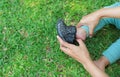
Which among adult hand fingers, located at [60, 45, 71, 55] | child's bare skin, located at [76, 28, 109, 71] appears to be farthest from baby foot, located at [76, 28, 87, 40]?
adult hand fingers, located at [60, 45, 71, 55]

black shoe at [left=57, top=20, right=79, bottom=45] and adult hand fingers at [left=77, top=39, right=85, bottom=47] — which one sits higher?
black shoe at [left=57, top=20, right=79, bottom=45]

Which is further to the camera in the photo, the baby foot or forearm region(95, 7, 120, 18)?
the baby foot

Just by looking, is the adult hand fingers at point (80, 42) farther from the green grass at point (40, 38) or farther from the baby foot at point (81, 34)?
the green grass at point (40, 38)

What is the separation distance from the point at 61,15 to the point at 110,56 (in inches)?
24.5

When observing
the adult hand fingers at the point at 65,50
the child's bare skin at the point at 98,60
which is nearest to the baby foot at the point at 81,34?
the child's bare skin at the point at 98,60

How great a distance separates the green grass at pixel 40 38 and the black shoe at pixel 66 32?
0.82 feet

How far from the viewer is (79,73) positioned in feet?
9.00

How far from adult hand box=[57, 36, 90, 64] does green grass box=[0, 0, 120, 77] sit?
179mm

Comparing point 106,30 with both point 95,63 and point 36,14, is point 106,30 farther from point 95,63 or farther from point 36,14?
point 36,14

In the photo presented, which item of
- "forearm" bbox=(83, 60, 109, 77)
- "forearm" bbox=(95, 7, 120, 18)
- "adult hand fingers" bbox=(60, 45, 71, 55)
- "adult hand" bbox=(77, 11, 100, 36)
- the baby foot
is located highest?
"forearm" bbox=(95, 7, 120, 18)

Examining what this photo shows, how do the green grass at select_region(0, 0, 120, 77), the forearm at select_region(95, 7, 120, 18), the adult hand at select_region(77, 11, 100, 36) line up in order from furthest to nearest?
the green grass at select_region(0, 0, 120, 77) → the adult hand at select_region(77, 11, 100, 36) → the forearm at select_region(95, 7, 120, 18)

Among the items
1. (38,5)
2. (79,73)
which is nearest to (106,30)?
(79,73)

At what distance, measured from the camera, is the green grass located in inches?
108

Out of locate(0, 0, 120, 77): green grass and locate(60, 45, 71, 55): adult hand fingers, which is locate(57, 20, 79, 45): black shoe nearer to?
locate(60, 45, 71, 55): adult hand fingers
